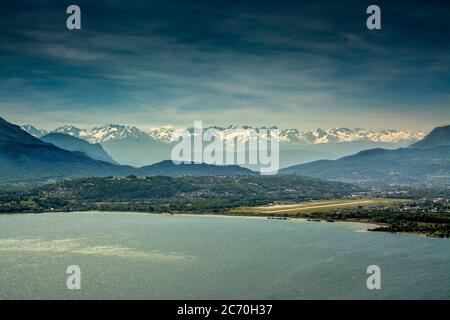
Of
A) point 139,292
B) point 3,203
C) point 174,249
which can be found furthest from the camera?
point 3,203

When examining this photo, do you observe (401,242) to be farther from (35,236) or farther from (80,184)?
(80,184)

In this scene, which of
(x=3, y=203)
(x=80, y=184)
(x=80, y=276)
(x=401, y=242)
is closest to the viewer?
(x=80, y=276)

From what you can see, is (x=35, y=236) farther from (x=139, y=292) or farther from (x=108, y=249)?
(x=139, y=292)
